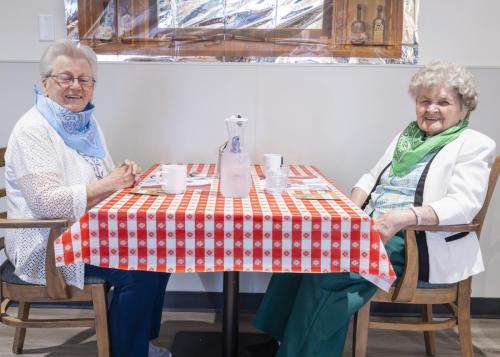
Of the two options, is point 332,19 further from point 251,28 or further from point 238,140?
point 238,140

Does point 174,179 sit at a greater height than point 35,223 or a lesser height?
greater

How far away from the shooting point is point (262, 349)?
2051 millimetres

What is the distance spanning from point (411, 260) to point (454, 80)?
65 centimetres

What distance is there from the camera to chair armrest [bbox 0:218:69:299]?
4.99 ft

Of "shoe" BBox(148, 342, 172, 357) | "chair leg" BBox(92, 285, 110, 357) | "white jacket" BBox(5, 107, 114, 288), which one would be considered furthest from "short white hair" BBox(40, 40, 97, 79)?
"shoe" BBox(148, 342, 172, 357)

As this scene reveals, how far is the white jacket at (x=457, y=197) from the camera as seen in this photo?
1.65 metres

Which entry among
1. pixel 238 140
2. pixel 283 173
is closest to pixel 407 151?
pixel 283 173

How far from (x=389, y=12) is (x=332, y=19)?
0.25 meters

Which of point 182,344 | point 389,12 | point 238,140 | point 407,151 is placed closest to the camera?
point 238,140

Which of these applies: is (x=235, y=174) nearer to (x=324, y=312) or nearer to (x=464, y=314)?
(x=324, y=312)

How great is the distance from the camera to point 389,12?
2.33 metres

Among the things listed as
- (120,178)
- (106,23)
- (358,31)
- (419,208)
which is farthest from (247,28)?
(419,208)

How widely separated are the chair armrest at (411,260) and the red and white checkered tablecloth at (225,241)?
262mm

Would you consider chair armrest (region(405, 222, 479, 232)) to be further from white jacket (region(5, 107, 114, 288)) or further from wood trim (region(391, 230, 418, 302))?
white jacket (region(5, 107, 114, 288))
